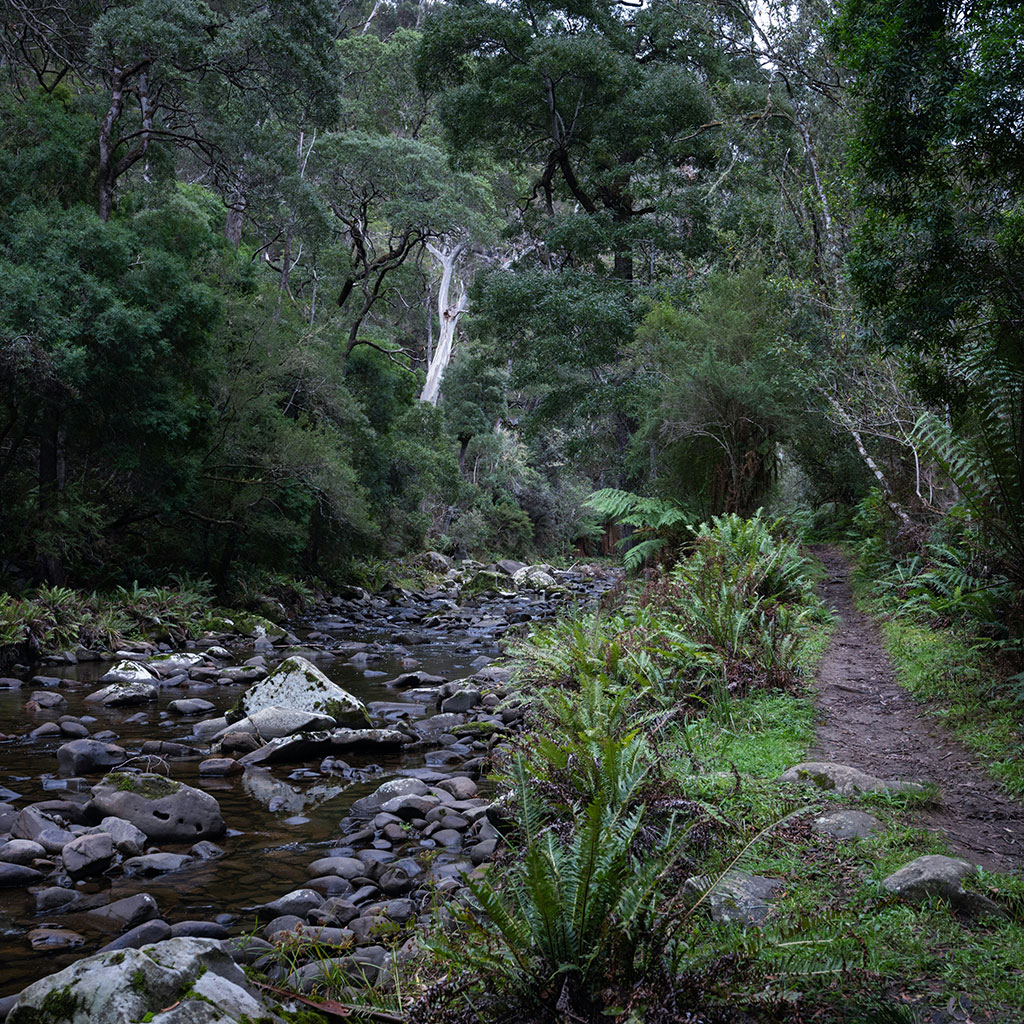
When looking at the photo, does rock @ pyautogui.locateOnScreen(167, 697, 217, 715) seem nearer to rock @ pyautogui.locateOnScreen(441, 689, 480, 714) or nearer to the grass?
rock @ pyautogui.locateOnScreen(441, 689, 480, 714)

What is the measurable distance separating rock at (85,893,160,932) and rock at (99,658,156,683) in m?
5.96

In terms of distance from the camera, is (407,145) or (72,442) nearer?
(72,442)

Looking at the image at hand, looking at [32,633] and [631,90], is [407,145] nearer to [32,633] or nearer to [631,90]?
[631,90]

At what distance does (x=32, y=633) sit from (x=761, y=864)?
1124cm

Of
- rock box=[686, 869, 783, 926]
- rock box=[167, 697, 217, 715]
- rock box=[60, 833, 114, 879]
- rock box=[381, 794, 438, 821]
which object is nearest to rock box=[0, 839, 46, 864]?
rock box=[60, 833, 114, 879]

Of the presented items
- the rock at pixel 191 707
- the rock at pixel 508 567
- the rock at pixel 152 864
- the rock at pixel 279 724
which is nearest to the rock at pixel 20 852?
the rock at pixel 152 864

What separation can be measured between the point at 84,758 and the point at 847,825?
18.7ft

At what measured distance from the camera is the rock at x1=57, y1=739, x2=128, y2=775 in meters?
6.36

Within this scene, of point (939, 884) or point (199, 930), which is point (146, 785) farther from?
point (939, 884)

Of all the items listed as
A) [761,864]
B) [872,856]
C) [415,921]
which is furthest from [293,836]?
[872,856]

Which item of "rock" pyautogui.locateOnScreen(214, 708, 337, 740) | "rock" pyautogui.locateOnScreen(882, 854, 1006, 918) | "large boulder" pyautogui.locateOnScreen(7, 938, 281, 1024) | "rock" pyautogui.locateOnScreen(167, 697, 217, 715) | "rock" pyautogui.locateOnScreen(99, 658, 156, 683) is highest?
"rock" pyautogui.locateOnScreen(882, 854, 1006, 918)

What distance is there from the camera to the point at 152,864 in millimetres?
4609

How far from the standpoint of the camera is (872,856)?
3268 mm

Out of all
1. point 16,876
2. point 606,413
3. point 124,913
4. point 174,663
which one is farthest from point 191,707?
point 606,413
